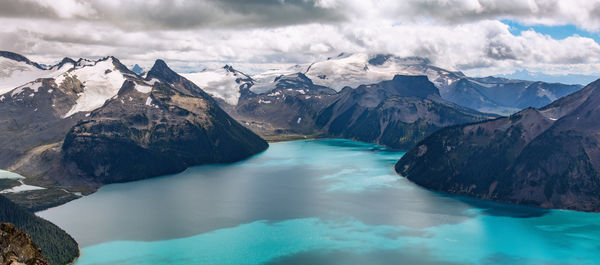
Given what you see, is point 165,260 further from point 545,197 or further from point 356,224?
point 545,197

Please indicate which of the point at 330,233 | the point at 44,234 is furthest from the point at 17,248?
the point at 330,233

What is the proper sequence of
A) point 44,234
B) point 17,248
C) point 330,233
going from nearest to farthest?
point 17,248 → point 44,234 → point 330,233

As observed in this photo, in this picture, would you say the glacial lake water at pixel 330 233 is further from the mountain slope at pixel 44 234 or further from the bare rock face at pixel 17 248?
the bare rock face at pixel 17 248

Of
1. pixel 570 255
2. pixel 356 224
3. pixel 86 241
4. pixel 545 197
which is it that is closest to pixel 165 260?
pixel 86 241

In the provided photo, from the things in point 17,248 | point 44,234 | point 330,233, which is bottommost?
point 44,234

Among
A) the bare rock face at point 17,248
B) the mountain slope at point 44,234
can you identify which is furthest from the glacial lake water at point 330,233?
the bare rock face at point 17,248

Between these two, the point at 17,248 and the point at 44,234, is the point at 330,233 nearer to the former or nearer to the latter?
the point at 44,234
